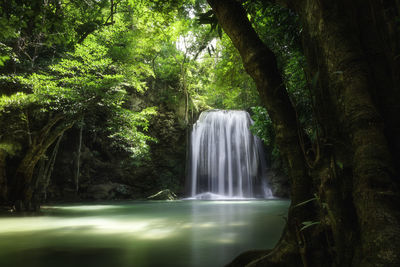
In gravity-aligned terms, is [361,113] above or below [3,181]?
above

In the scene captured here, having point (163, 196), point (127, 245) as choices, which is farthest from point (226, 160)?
point (127, 245)

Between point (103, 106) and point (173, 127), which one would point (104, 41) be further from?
point (173, 127)

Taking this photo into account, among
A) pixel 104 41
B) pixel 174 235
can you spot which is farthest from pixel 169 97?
pixel 174 235

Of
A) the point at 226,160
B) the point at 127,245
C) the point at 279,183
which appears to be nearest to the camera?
the point at 127,245

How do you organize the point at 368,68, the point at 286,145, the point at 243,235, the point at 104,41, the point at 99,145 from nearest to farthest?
the point at 368,68 < the point at 286,145 < the point at 243,235 < the point at 104,41 < the point at 99,145

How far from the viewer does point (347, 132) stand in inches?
53.5

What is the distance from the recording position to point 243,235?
434 centimetres

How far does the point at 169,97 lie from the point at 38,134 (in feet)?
32.3

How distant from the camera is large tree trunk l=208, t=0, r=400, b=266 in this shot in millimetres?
1152

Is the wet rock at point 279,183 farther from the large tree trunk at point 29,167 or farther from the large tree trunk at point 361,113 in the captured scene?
the large tree trunk at point 361,113

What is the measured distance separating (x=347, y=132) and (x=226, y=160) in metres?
15.7

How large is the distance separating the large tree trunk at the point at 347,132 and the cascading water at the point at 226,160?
47.3 feet

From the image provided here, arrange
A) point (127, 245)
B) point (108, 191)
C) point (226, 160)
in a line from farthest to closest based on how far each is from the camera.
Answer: point (226, 160), point (108, 191), point (127, 245)

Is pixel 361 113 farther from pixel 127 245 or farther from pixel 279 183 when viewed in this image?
pixel 279 183
